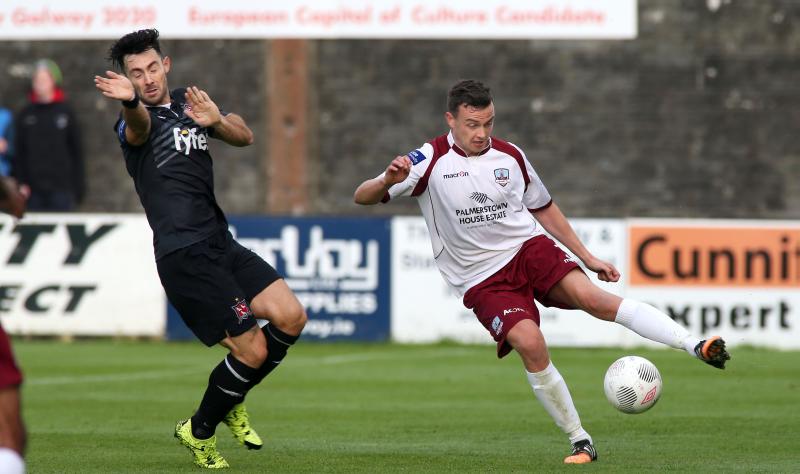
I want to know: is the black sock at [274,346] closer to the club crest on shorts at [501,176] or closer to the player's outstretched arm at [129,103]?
the player's outstretched arm at [129,103]

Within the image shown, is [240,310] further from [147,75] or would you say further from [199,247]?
[147,75]

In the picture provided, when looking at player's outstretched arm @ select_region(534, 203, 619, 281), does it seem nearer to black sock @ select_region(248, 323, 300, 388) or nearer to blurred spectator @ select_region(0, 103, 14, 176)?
black sock @ select_region(248, 323, 300, 388)

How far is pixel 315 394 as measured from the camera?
1174 cm

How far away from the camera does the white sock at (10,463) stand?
4684mm

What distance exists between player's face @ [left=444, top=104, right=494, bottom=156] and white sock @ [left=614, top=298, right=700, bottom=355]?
1.19m

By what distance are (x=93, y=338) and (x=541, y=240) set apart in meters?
10.0

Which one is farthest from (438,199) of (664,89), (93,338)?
(664,89)

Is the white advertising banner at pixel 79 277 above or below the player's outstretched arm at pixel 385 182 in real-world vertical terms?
below

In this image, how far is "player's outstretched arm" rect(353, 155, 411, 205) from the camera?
737 cm

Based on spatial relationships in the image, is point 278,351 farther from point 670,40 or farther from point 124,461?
point 670,40

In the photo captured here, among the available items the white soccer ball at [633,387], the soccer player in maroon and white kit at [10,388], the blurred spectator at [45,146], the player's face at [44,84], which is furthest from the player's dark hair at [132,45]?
the player's face at [44,84]

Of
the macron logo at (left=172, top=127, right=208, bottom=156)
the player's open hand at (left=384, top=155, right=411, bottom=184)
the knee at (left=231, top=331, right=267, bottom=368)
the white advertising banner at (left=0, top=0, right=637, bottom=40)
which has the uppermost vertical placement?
the white advertising banner at (left=0, top=0, right=637, bottom=40)

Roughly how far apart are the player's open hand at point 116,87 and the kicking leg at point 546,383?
236 centimetres

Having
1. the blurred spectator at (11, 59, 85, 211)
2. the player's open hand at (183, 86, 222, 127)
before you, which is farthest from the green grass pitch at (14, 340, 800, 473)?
the blurred spectator at (11, 59, 85, 211)
